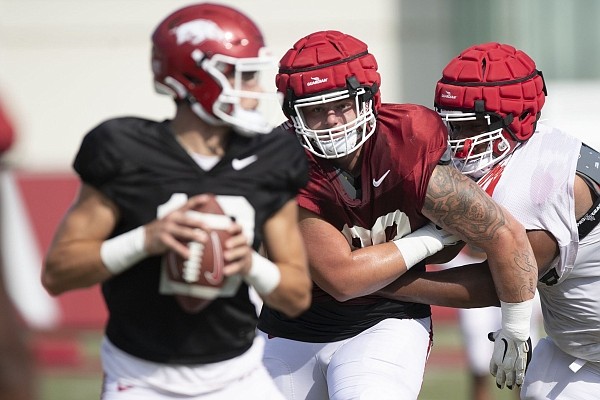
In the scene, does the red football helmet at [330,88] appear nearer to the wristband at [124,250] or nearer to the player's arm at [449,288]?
the player's arm at [449,288]

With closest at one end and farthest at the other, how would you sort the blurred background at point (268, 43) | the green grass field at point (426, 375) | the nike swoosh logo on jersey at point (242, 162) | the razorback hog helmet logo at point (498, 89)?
1. the nike swoosh logo on jersey at point (242, 162)
2. the razorback hog helmet logo at point (498, 89)
3. the green grass field at point (426, 375)
4. the blurred background at point (268, 43)

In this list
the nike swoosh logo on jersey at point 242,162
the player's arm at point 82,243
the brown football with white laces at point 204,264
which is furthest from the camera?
the nike swoosh logo on jersey at point 242,162

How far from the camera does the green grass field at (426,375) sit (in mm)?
6738

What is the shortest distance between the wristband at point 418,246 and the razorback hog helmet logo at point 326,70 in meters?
0.46

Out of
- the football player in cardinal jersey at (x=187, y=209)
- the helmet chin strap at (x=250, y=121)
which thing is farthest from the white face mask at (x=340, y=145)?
the helmet chin strap at (x=250, y=121)

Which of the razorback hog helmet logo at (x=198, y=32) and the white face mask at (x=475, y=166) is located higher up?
the razorback hog helmet logo at (x=198, y=32)

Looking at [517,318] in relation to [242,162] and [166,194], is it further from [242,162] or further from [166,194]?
[166,194]

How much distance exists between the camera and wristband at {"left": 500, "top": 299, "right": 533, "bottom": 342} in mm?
3771

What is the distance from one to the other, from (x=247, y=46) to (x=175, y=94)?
24 centimetres

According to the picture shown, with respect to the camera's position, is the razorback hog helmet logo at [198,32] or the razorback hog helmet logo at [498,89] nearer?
the razorback hog helmet logo at [198,32]

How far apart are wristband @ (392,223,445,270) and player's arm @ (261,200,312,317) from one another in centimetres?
77

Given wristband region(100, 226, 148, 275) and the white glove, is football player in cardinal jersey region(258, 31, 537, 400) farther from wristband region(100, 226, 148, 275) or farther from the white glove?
wristband region(100, 226, 148, 275)

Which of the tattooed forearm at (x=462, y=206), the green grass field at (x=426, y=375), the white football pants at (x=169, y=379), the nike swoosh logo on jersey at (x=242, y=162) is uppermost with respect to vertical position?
the nike swoosh logo on jersey at (x=242, y=162)

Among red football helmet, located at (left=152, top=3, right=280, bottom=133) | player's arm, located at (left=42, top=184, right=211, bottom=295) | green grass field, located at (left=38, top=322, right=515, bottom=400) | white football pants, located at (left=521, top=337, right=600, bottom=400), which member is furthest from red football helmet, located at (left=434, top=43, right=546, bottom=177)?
green grass field, located at (left=38, top=322, right=515, bottom=400)
